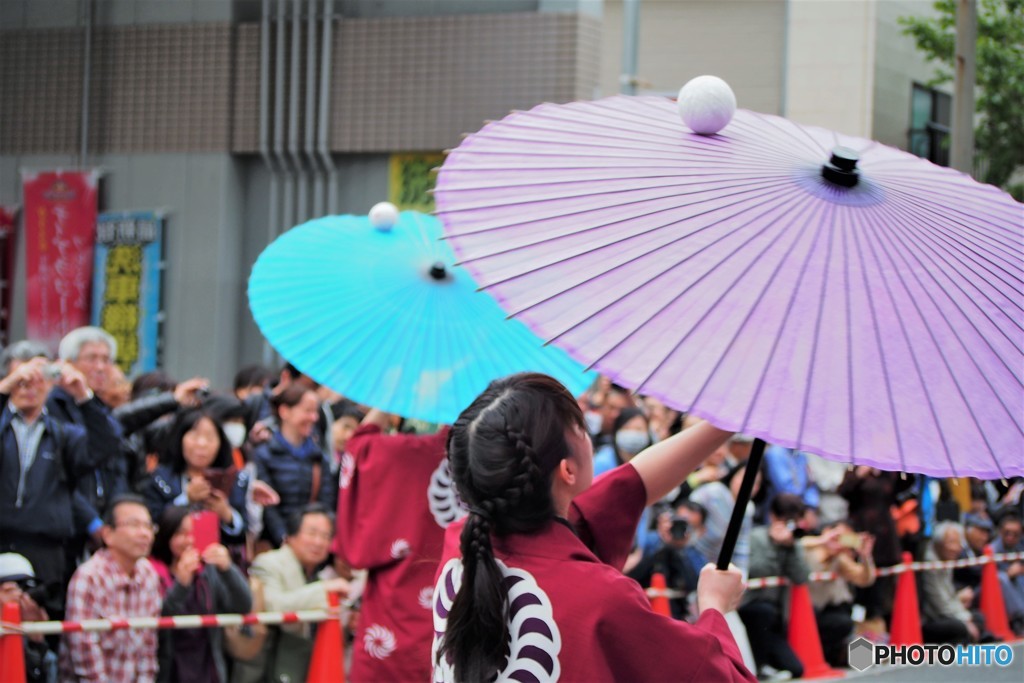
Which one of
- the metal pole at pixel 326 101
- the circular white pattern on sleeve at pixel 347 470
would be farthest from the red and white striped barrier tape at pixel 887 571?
the metal pole at pixel 326 101

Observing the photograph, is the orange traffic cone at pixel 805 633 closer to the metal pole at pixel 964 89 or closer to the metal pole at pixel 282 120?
the metal pole at pixel 964 89

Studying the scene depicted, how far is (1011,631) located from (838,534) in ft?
9.73

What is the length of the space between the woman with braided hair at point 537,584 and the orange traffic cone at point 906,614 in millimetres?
7333

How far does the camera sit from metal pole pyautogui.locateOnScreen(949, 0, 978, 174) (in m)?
11.2

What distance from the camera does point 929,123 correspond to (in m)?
21.4

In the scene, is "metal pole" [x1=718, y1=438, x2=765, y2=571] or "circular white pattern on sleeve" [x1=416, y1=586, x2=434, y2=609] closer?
"metal pole" [x1=718, y1=438, x2=765, y2=571]


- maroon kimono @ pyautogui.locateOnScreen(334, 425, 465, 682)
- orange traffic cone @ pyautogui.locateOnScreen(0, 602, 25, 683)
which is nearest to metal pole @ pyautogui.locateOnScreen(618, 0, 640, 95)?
maroon kimono @ pyautogui.locateOnScreen(334, 425, 465, 682)

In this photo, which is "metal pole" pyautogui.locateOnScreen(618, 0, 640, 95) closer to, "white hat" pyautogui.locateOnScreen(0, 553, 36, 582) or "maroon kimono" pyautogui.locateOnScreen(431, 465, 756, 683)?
"white hat" pyautogui.locateOnScreen(0, 553, 36, 582)

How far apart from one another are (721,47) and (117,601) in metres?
15.3

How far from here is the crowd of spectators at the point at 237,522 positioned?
233 inches

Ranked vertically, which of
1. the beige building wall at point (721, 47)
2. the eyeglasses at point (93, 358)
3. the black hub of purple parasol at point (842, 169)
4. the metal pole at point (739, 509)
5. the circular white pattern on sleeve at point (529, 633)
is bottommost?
the eyeglasses at point (93, 358)

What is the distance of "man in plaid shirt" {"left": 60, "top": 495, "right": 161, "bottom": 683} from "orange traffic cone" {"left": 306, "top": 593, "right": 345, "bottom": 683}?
0.90 meters

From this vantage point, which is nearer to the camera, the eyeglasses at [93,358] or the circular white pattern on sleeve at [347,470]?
the circular white pattern on sleeve at [347,470]

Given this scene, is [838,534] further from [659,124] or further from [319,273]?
[659,124]
